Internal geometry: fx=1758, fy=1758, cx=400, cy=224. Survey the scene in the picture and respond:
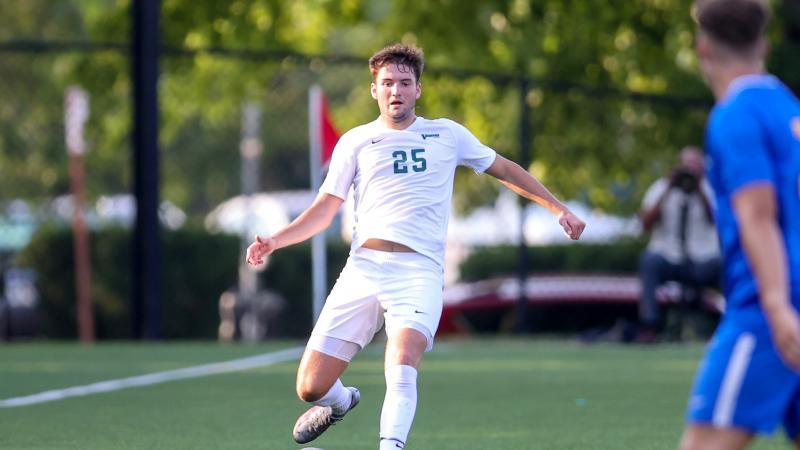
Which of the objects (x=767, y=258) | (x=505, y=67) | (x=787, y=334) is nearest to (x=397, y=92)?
(x=767, y=258)

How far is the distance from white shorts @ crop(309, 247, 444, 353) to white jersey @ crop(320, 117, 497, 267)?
0.23 ft

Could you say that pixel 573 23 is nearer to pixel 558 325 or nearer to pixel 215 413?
pixel 558 325

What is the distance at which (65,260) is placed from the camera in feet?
66.4

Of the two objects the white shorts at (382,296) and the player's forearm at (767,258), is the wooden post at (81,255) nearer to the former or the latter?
the white shorts at (382,296)

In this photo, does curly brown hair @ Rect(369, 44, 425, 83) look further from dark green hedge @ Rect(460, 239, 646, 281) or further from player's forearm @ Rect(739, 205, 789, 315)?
dark green hedge @ Rect(460, 239, 646, 281)

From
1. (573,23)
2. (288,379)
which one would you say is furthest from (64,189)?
(288,379)

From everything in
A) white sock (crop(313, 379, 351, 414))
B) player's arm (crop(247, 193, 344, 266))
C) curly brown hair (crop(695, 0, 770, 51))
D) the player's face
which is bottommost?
white sock (crop(313, 379, 351, 414))

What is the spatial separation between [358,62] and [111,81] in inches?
137

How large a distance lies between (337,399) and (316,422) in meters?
0.19

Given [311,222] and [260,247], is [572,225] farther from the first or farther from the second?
[260,247]

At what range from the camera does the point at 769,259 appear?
4.11 meters

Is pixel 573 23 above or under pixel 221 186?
above

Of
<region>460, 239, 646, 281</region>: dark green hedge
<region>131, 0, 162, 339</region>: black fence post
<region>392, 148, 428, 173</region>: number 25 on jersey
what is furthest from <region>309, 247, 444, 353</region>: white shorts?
<region>460, 239, 646, 281</region>: dark green hedge

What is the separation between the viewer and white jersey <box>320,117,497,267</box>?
703cm
